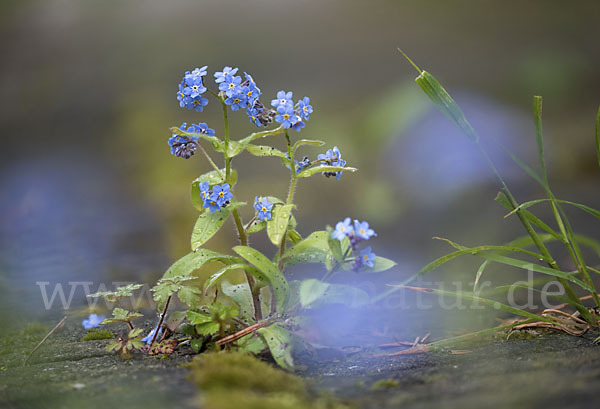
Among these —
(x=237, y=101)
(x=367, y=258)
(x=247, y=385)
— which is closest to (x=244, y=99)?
(x=237, y=101)

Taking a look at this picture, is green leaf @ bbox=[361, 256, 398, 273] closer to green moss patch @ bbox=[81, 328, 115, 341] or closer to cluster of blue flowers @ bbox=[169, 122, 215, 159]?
cluster of blue flowers @ bbox=[169, 122, 215, 159]

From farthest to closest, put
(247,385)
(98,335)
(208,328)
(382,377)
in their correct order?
(98,335) → (208,328) → (382,377) → (247,385)

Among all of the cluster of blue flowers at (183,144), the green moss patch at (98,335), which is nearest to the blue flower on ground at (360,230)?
the cluster of blue flowers at (183,144)

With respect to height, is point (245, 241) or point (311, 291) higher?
point (245, 241)

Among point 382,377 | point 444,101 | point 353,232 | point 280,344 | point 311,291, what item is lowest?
point 382,377

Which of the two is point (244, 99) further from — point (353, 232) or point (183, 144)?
point (353, 232)

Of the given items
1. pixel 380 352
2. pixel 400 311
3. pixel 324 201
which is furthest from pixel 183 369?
pixel 324 201
